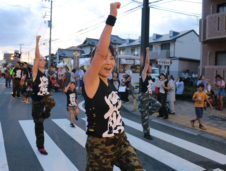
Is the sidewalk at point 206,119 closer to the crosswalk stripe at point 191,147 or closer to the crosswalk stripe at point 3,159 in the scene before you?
the crosswalk stripe at point 191,147

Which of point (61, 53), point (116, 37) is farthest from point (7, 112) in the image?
point (61, 53)

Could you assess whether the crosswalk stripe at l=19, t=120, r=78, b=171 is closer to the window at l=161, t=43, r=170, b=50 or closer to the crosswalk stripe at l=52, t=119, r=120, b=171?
the crosswalk stripe at l=52, t=119, r=120, b=171

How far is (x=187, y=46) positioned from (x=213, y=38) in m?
25.6

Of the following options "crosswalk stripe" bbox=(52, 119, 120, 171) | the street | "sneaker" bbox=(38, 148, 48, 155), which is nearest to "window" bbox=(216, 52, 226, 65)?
the street

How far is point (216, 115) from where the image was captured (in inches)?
424

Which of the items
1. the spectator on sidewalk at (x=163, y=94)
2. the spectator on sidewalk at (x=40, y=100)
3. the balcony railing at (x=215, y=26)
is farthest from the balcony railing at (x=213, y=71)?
the spectator on sidewalk at (x=40, y=100)

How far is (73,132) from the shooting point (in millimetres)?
7152

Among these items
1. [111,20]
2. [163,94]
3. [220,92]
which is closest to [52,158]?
[111,20]

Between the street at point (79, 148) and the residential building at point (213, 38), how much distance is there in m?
8.33

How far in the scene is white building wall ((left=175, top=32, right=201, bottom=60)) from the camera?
125 ft

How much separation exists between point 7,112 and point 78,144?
16.9 ft

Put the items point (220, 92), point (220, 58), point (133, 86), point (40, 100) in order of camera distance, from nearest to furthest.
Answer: point (40, 100)
point (220, 92)
point (133, 86)
point (220, 58)

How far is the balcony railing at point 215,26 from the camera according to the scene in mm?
14195

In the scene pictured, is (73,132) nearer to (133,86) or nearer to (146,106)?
(146,106)
